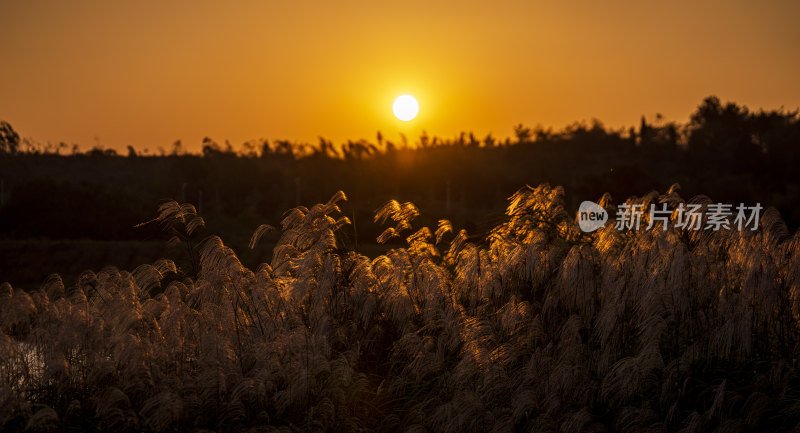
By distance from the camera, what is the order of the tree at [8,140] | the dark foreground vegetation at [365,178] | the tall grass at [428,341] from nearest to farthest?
the tall grass at [428,341]
the dark foreground vegetation at [365,178]
the tree at [8,140]

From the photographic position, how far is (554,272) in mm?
10156

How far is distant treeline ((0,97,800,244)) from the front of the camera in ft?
116

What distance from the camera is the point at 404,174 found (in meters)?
53.8

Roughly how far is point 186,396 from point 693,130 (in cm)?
6046

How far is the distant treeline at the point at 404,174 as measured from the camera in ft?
116

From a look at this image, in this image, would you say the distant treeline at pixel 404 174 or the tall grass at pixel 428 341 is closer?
the tall grass at pixel 428 341

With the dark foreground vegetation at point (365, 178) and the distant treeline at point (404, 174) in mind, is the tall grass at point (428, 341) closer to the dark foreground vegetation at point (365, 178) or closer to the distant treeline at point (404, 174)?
the dark foreground vegetation at point (365, 178)

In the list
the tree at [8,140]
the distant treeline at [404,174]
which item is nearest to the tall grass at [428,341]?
the distant treeline at [404,174]

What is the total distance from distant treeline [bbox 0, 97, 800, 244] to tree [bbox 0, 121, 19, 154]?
151 mm

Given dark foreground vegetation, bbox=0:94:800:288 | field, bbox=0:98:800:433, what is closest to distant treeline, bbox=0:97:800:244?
dark foreground vegetation, bbox=0:94:800:288

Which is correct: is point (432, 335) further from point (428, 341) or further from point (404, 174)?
point (404, 174)

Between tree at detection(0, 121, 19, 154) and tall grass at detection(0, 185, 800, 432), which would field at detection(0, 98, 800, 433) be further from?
tree at detection(0, 121, 19, 154)

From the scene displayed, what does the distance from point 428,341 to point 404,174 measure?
149ft

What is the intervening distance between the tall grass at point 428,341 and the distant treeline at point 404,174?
11.0 meters
